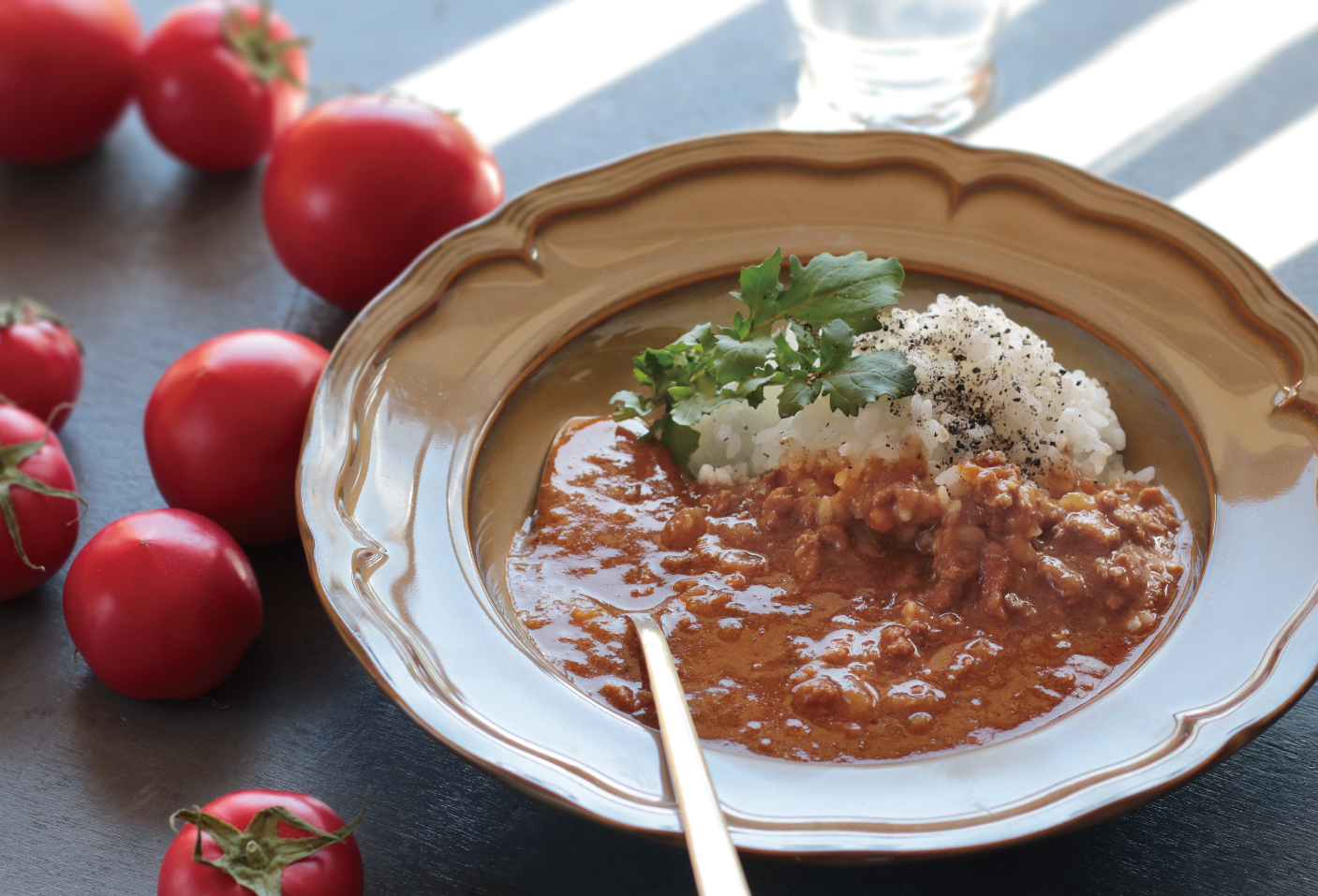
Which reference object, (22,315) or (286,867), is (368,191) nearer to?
(22,315)

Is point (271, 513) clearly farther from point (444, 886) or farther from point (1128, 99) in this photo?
point (1128, 99)

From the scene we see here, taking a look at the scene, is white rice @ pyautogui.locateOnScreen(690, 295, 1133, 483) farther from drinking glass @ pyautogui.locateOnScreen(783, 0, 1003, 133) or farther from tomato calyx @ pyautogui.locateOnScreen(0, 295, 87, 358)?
tomato calyx @ pyautogui.locateOnScreen(0, 295, 87, 358)

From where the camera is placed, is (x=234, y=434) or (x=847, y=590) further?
(x=234, y=434)

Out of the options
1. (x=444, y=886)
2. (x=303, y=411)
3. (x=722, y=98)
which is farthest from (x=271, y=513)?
(x=722, y=98)

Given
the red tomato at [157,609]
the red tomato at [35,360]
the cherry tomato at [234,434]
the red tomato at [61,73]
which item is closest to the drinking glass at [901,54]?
the cherry tomato at [234,434]

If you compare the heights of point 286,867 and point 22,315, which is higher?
point 286,867

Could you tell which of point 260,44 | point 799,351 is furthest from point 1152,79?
point 260,44

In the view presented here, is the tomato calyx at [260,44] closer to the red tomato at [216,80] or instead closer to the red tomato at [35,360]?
the red tomato at [216,80]
